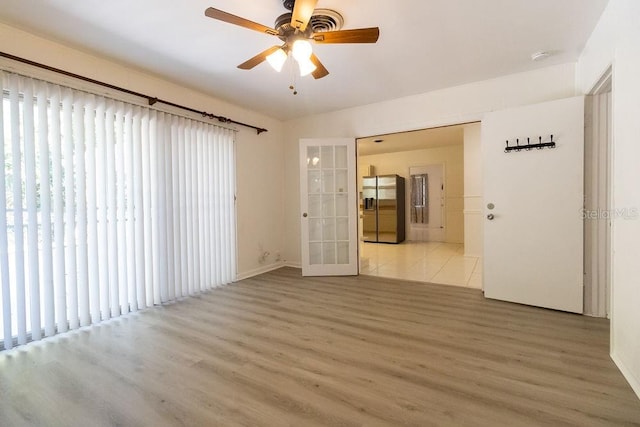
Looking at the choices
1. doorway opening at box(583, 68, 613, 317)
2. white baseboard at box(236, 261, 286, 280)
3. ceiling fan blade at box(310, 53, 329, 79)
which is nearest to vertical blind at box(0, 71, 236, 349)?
white baseboard at box(236, 261, 286, 280)

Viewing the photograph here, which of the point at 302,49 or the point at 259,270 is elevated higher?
the point at 302,49

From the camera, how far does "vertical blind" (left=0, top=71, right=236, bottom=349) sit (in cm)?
222

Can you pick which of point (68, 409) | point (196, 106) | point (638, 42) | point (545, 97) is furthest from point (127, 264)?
point (545, 97)

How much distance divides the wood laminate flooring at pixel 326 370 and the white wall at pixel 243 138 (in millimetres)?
1656

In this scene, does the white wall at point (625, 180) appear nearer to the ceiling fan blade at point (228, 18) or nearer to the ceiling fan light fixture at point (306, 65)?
the ceiling fan light fixture at point (306, 65)

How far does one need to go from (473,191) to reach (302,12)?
5.05 metres

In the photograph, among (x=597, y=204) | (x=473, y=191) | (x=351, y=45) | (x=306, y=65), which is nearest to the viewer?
(x=306, y=65)

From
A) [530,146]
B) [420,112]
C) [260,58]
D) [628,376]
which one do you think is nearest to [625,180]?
[628,376]

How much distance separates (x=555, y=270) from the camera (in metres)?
2.84

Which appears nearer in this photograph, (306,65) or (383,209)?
(306,65)

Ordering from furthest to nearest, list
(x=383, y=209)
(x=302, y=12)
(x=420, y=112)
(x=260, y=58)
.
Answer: (x=383, y=209)
(x=420, y=112)
(x=260, y=58)
(x=302, y=12)

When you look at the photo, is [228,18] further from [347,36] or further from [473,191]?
[473,191]

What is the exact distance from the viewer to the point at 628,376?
1710mm

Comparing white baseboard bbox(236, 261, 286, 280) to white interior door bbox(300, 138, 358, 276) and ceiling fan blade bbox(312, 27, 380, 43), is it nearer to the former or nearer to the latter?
white interior door bbox(300, 138, 358, 276)
